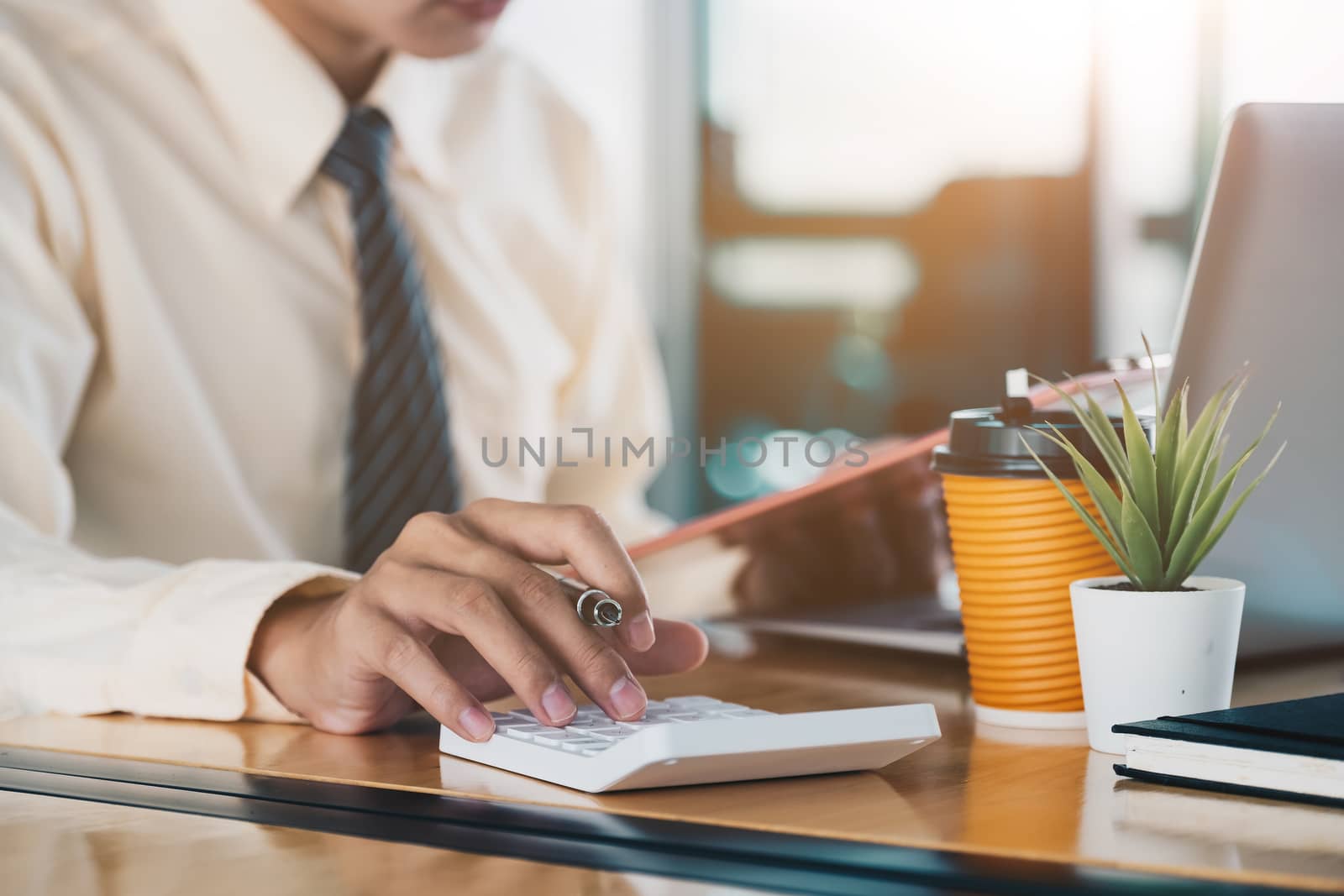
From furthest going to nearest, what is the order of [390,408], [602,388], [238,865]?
[602,388], [390,408], [238,865]

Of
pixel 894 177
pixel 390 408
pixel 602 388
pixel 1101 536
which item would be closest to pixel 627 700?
pixel 1101 536

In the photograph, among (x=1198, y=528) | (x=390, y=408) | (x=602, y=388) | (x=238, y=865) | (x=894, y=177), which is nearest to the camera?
(x=238, y=865)

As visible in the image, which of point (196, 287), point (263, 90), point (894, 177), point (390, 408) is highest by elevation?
point (894, 177)

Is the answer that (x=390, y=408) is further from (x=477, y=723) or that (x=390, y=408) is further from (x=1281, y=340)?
(x=1281, y=340)

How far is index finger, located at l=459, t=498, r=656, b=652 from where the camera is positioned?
2.23 ft

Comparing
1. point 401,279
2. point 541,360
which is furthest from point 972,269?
point 401,279

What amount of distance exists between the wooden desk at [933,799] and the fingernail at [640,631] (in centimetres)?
11

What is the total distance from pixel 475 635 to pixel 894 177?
4.05 m

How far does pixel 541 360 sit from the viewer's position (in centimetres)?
183

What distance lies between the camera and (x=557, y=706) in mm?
632

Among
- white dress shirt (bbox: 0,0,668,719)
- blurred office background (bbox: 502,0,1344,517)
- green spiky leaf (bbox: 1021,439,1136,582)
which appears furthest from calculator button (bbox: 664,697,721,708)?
blurred office background (bbox: 502,0,1344,517)

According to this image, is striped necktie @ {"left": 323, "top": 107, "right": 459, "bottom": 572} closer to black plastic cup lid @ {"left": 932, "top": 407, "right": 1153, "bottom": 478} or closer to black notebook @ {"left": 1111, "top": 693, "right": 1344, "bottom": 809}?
black plastic cup lid @ {"left": 932, "top": 407, "right": 1153, "bottom": 478}

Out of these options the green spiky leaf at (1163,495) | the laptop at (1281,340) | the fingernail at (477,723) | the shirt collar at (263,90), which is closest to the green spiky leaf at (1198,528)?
the green spiky leaf at (1163,495)

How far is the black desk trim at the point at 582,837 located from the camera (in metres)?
0.44
